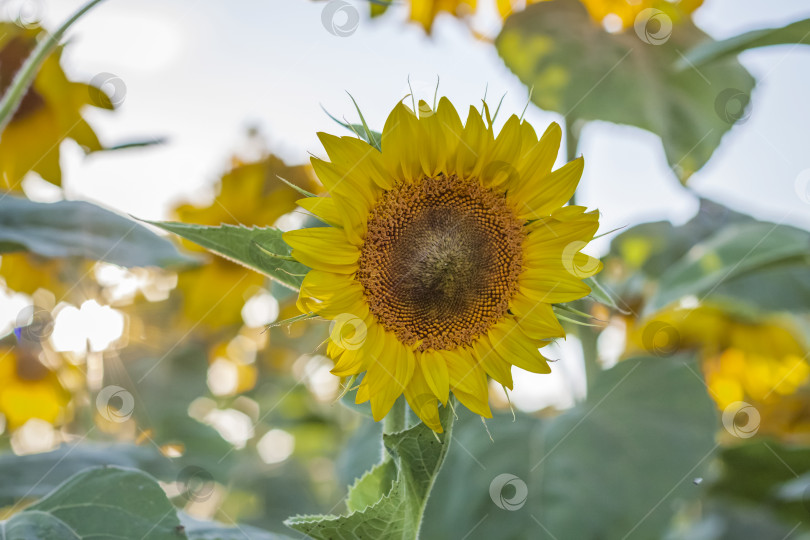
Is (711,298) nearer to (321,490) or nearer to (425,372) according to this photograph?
(425,372)

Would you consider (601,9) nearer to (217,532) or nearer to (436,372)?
(436,372)

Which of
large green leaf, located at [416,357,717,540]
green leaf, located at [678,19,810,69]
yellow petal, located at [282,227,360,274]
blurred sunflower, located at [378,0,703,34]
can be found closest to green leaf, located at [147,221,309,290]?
yellow petal, located at [282,227,360,274]

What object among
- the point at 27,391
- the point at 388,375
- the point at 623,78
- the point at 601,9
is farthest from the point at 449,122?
the point at 27,391

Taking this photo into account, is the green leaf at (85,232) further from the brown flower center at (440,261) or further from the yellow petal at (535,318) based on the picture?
the yellow petal at (535,318)

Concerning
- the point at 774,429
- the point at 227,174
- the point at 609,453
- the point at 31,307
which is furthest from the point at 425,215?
the point at 774,429

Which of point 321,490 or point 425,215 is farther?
point 321,490

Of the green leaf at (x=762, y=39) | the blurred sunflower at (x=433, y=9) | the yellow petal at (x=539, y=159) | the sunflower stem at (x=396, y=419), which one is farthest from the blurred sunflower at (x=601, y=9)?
the sunflower stem at (x=396, y=419)
